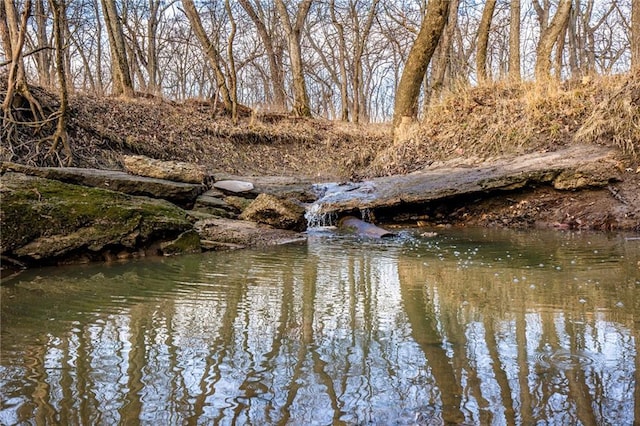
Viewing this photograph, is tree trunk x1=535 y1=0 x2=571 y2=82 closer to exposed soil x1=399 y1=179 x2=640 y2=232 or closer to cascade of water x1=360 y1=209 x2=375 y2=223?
exposed soil x1=399 y1=179 x2=640 y2=232

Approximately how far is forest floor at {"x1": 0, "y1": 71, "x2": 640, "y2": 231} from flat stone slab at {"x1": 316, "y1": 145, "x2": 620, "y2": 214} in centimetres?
23

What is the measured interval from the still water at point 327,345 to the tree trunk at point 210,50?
1209 cm

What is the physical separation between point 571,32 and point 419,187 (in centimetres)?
1833

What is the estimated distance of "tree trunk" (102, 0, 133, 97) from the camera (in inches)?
581

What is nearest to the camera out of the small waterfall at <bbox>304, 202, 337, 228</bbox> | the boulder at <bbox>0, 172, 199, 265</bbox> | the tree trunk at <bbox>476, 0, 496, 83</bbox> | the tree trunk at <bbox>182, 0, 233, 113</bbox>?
the boulder at <bbox>0, 172, 199, 265</bbox>

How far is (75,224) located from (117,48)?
444 inches

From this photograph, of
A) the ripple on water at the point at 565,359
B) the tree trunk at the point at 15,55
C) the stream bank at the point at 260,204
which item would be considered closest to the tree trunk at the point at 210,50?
the tree trunk at the point at 15,55

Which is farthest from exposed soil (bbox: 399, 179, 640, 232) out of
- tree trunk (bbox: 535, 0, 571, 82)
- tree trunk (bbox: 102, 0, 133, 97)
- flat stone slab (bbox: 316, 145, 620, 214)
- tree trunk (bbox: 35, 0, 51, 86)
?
tree trunk (bbox: 35, 0, 51, 86)

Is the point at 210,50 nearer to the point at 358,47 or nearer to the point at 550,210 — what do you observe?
the point at 358,47

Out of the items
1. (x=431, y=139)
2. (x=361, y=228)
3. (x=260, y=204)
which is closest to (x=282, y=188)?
(x=260, y=204)

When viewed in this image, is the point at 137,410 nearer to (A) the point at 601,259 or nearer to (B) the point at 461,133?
(A) the point at 601,259

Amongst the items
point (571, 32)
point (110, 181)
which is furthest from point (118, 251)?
point (571, 32)

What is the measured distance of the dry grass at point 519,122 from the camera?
319 inches

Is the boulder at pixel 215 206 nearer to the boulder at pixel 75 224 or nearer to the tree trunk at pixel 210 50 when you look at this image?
the boulder at pixel 75 224
